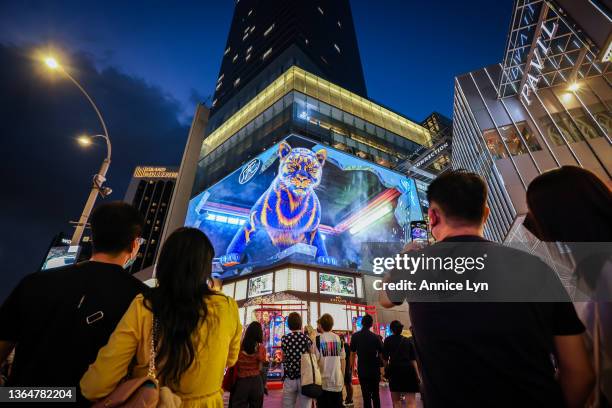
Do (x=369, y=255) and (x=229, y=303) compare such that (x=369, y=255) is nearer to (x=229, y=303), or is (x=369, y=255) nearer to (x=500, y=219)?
(x=500, y=219)

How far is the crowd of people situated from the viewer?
3.67 ft

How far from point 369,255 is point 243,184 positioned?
12.5 meters

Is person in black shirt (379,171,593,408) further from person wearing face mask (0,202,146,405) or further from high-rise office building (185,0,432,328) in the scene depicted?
high-rise office building (185,0,432,328)

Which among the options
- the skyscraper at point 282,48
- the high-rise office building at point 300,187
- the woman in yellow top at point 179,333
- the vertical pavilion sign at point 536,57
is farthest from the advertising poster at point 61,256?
the skyscraper at point 282,48

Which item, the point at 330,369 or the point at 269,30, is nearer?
the point at 330,369

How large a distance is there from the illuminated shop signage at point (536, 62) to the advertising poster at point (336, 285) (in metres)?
14.1

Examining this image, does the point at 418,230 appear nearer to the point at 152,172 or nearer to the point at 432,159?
the point at 152,172

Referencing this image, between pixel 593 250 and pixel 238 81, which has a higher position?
pixel 238 81

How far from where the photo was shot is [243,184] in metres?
24.4

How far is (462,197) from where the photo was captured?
1510mm

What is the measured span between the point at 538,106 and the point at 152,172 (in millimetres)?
20580

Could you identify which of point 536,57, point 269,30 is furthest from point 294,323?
point 269,30

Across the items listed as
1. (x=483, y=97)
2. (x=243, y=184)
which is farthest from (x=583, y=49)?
(x=243, y=184)

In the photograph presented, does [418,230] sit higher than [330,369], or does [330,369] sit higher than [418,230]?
[418,230]
